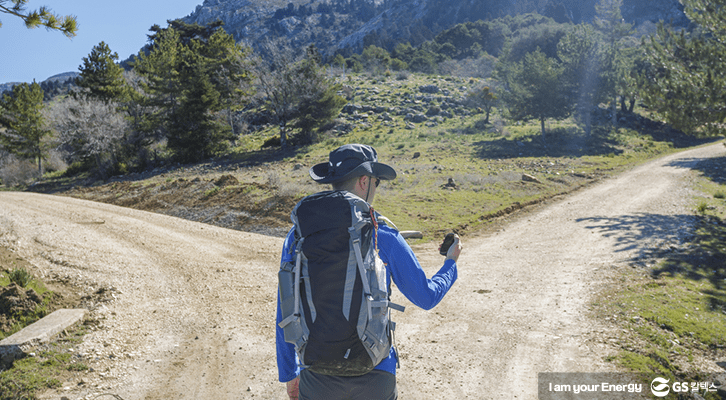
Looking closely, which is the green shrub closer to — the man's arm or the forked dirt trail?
the forked dirt trail

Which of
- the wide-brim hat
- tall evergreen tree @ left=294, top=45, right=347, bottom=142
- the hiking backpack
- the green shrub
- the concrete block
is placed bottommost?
the concrete block

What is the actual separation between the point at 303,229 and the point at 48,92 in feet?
379

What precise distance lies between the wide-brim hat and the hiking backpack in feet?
0.82

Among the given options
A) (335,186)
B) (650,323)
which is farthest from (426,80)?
(335,186)

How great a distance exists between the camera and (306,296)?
1.96m

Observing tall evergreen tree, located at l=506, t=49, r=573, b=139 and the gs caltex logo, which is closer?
the gs caltex logo

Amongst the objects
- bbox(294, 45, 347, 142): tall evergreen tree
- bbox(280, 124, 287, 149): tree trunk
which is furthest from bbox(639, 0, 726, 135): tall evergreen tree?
bbox(280, 124, 287, 149): tree trunk

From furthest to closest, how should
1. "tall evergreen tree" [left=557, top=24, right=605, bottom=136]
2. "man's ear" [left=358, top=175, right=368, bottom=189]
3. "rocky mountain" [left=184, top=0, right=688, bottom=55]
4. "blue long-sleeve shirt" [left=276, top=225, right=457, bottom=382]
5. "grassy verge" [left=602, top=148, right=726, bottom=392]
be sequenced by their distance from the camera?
"rocky mountain" [left=184, top=0, right=688, bottom=55]
"tall evergreen tree" [left=557, top=24, right=605, bottom=136]
"grassy verge" [left=602, top=148, right=726, bottom=392]
"man's ear" [left=358, top=175, right=368, bottom=189]
"blue long-sleeve shirt" [left=276, top=225, right=457, bottom=382]

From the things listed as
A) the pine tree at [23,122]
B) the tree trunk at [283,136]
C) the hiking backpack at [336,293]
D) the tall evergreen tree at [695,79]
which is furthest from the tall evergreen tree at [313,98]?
the hiking backpack at [336,293]

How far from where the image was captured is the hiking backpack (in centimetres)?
192

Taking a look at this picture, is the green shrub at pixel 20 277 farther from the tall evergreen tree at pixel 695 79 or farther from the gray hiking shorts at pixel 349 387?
the tall evergreen tree at pixel 695 79

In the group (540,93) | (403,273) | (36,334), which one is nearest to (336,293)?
(403,273)

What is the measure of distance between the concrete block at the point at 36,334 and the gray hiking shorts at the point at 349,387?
16.9 ft

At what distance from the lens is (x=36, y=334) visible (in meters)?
5.47
